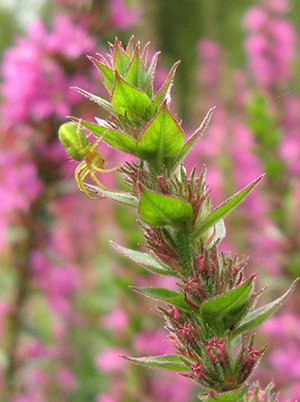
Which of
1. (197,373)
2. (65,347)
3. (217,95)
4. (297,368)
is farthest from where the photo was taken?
(217,95)

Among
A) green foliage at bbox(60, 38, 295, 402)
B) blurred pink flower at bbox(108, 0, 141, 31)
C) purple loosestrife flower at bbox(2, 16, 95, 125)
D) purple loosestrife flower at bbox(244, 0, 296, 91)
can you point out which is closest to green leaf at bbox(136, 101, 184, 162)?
green foliage at bbox(60, 38, 295, 402)


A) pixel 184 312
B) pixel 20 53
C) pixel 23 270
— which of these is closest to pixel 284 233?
pixel 23 270

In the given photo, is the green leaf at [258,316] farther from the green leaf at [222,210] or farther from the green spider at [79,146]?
the green spider at [79,146]

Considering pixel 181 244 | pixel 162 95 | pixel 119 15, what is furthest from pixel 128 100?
pixel 119 15

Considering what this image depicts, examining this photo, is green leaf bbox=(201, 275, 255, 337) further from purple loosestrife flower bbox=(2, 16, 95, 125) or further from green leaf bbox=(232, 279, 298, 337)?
purple loosestrife flower bbox=(2, 16, 95, 125)

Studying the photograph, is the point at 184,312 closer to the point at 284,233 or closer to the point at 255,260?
the point at 284,233

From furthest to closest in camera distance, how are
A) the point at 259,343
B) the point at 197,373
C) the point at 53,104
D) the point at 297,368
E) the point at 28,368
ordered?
1. the point at 259,343
2. the point at 28,368
3. the point at 53,104
4. the point at 297,368
5. the point at 197,373
